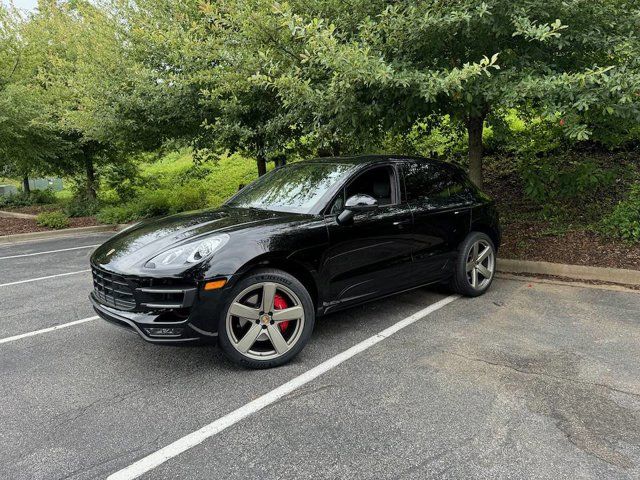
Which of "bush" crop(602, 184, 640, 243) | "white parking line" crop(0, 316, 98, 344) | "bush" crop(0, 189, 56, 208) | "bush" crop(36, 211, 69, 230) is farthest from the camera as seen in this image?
"bush" crop(0, 189, 56, 208)

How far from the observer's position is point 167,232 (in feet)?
12.0

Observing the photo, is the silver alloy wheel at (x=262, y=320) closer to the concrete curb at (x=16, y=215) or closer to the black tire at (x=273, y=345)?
the black tire at (x=273, y=345)

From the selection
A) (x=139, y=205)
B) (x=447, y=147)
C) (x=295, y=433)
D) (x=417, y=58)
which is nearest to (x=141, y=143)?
(x=139, y=205)

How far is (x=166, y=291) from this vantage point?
316 centimetres

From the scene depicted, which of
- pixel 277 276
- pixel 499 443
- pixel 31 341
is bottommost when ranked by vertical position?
pixel 499 443

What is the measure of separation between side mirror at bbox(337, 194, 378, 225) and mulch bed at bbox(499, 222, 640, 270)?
3179 mm

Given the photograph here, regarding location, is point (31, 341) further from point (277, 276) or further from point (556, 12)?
point (556, 12)

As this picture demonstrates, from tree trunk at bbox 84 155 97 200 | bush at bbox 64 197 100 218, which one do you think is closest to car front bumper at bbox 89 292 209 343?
bush at bbox 64 197 100 218

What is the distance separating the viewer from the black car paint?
3.21 metres

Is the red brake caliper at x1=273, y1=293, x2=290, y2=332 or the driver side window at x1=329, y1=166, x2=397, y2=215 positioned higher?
the driver side window at x1=329, y1=166, x2=397, y2=215

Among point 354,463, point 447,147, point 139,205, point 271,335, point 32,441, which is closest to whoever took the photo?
point 354,463

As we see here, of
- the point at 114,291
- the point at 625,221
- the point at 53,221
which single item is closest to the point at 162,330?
the point at 114,291

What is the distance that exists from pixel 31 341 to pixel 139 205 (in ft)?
32.2

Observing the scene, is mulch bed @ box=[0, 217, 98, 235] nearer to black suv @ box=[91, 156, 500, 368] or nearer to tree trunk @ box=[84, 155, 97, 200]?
tree trunk @ box=[84, 155, 97, 200]
